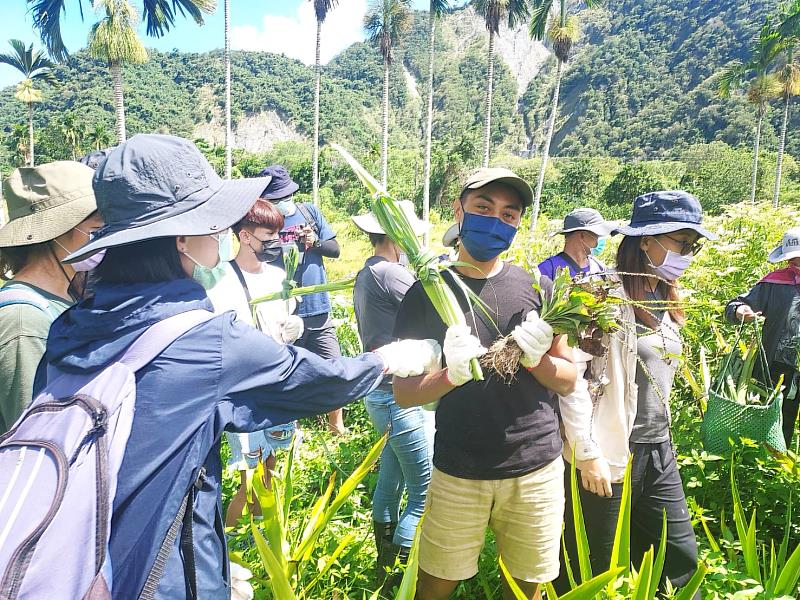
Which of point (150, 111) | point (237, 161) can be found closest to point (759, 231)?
point (237, 161)

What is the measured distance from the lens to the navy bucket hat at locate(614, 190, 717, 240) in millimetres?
2094

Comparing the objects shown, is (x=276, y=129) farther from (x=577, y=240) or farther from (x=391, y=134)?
(x=577, y=240)

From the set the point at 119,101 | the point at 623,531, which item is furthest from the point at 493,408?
the point at 119,101

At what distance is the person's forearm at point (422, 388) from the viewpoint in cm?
163

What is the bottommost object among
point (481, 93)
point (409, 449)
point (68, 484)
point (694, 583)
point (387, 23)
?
point (409, 449)

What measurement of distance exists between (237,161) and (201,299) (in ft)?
185

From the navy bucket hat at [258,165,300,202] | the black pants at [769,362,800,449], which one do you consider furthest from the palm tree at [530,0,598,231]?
the navy bucket hat at [258,165,300,202]

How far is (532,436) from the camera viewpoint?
1.75 m

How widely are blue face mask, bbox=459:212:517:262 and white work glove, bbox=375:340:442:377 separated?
36 cm

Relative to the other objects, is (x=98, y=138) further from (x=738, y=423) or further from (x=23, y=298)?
(x=738, y=423)

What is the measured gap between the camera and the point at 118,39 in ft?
45.4

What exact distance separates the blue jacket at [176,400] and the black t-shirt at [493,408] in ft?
2.15

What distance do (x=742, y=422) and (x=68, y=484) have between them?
284cm

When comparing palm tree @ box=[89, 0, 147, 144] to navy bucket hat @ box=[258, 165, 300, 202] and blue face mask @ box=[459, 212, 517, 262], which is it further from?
blue face mask @ box=[459, 212, 517, 262]
